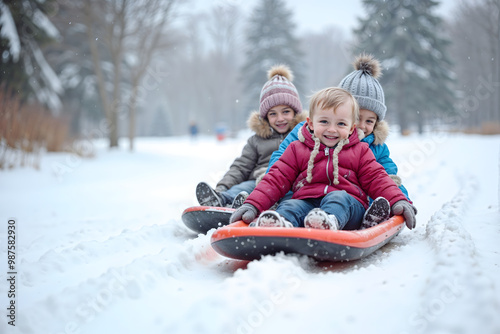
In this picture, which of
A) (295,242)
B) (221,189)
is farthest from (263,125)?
(295,242)

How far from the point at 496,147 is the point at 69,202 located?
927 centimetres

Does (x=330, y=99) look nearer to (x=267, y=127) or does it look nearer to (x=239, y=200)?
(x=239, y=200)

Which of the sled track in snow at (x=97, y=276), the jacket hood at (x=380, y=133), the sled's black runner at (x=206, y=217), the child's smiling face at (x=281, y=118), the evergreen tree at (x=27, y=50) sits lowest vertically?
the sled track in snow at (x=97, y=276)

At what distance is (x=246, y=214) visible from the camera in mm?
2348

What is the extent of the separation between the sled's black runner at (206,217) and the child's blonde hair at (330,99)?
102 cm

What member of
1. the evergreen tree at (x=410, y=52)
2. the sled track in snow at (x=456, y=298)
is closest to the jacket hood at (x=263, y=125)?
the sled track in snow at (x=456, y=298)

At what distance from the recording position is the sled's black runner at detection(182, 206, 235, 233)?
2.91 meters

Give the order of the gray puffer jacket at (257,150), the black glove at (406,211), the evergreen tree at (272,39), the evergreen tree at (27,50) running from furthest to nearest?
the evergreen tree at (272,39)
the evergreen tree at (27,50)
the gray puffer jacket at (257,150)
the black glove at (406,211)

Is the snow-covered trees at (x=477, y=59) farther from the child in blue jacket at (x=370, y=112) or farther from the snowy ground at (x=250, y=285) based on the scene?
the snowy ground at (x=250, y=285)

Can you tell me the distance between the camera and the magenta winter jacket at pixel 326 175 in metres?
2.52

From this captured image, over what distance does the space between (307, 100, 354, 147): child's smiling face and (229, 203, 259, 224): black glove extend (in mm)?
683

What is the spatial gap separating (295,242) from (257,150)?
78.5 inches

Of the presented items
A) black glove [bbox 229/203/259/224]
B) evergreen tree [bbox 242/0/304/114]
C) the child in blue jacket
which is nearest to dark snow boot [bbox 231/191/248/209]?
the child in blue jacket

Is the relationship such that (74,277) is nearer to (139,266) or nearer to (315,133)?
(139,266)
